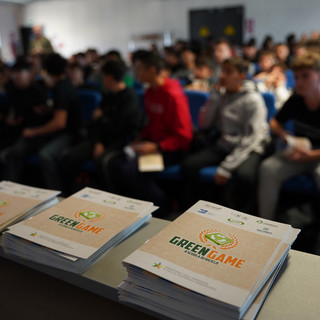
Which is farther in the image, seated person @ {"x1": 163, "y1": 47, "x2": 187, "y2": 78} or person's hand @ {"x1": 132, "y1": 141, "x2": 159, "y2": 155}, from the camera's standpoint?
seated person @ {"x1": 163, "y1": 47, "x2": 187, "y2": 78}

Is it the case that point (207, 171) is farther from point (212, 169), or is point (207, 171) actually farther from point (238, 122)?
point (238, 122)

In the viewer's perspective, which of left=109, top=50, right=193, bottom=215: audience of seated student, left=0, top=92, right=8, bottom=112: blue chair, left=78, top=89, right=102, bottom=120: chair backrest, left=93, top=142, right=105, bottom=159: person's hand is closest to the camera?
left=109, top=50, right=193, bottom=215: audience of seated student

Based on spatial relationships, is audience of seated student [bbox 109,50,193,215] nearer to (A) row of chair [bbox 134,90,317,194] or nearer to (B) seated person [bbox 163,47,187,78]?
(A) row of chair [bbox 134,90,317,194]

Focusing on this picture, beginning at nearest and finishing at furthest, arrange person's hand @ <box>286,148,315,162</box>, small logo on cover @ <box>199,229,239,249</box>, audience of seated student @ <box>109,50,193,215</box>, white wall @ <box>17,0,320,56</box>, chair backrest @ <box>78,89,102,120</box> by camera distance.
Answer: small logo on cover @ <box>199,229,239,249</box>
person's hand @ <box>286,148,315,162</box>
audience of seated student @ <box>109,50,193,215</box>
chair backrest @ <box>78,89,102,120</box>
white wall @ <box>17,0,320,56</box>

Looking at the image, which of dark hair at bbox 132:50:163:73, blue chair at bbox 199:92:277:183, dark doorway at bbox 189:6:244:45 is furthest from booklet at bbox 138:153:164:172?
dark doorway at bbox 189:6:244:45

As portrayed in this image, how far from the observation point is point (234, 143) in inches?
101

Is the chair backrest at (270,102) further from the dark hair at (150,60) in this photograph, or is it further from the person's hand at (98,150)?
the person's hand at (98,150)

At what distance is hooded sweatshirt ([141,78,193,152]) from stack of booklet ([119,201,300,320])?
1.80 metres

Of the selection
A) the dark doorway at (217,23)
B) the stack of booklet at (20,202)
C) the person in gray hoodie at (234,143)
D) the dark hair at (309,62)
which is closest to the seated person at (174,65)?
the person in gray hoodie at (234,143)

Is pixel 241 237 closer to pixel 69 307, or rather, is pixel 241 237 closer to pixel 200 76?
pixel 69 307

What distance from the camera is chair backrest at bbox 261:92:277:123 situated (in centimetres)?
275

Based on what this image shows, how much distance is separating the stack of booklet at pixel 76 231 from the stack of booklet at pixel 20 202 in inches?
3.1

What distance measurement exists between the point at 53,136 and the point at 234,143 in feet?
5.58

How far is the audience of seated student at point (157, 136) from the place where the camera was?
8.71ft
